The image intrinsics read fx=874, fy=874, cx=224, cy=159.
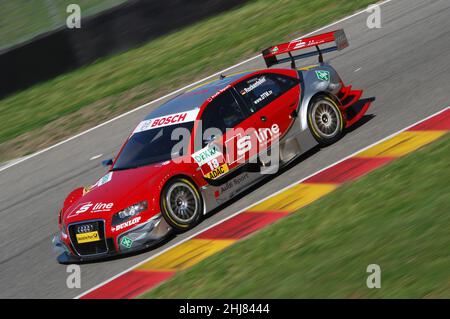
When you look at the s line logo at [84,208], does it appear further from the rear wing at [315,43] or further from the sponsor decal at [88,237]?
the rear wing at [315,43]

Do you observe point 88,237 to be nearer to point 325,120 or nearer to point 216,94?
point 216,94

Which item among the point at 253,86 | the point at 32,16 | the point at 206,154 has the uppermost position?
the point at 32,16

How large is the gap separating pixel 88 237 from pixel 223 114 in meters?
2.22

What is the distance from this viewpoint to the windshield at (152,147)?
10.0 m

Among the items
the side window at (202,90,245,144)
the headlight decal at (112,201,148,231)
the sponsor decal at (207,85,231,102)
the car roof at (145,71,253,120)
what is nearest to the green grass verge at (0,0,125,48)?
the car roof at (145,71,253,120)

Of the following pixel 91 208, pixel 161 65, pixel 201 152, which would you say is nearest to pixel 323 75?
pixel 201 152

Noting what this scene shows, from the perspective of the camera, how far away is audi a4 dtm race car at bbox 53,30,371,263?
9.34 m

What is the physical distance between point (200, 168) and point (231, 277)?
2179mm

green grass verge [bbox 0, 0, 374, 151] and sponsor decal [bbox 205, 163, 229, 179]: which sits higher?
green grass verge [bbox 0, 0, 374, 151]

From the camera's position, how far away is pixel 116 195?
949cm

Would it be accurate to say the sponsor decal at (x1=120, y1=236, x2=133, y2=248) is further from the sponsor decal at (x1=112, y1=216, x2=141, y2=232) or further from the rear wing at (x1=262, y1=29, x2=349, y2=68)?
the rear wing at (x1=262, y1=29, x2=349, y2=68)

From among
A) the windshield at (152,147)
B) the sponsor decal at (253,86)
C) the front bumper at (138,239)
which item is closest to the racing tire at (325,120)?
the sponsor decal at (253,86)

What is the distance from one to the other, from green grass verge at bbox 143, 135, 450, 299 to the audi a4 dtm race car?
1.09m
